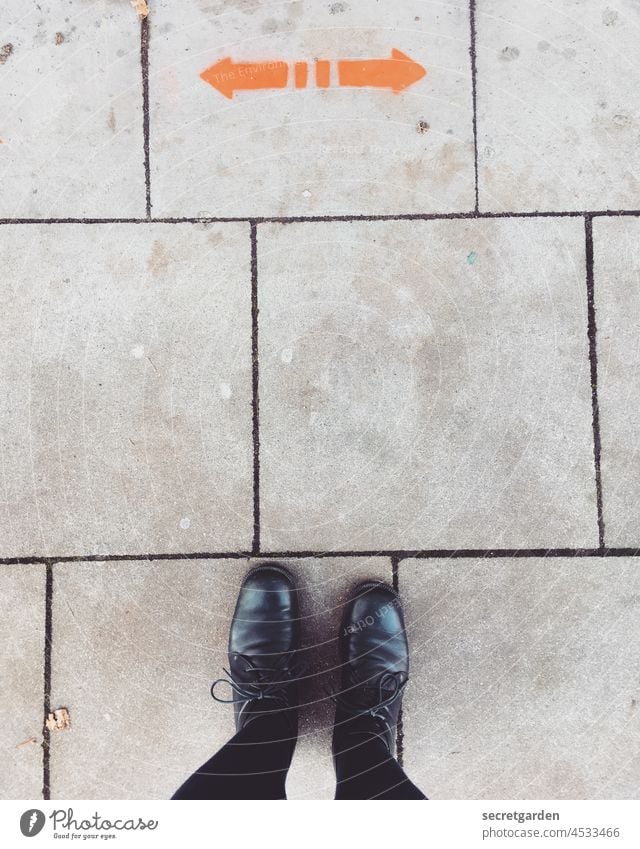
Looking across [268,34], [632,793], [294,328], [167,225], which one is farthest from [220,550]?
[268,34]

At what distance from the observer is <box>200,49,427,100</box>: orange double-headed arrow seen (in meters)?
2.52

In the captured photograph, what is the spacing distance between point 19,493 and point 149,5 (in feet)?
5.72

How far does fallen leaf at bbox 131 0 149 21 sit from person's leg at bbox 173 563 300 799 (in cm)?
195

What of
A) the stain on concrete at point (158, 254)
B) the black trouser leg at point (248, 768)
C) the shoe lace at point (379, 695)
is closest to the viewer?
the black trouser leg at point (248, 768)

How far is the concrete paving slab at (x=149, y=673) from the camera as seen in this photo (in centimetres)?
244

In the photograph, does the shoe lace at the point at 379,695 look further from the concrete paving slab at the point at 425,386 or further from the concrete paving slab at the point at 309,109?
the concrete paving slab at the point at 309,109

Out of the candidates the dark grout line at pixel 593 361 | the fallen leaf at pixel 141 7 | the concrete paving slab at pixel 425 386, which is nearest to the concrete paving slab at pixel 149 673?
the concrete paving slab at pixel 425 386

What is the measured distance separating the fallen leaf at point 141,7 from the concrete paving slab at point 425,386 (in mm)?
873

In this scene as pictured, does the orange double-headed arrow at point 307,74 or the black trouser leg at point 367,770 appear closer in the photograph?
the black trouser leg at point 367,770

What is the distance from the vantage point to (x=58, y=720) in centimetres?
243

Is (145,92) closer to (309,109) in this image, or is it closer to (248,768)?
(309,109)

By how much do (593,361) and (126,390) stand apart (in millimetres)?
1592

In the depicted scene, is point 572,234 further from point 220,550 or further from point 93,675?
point 93,675
